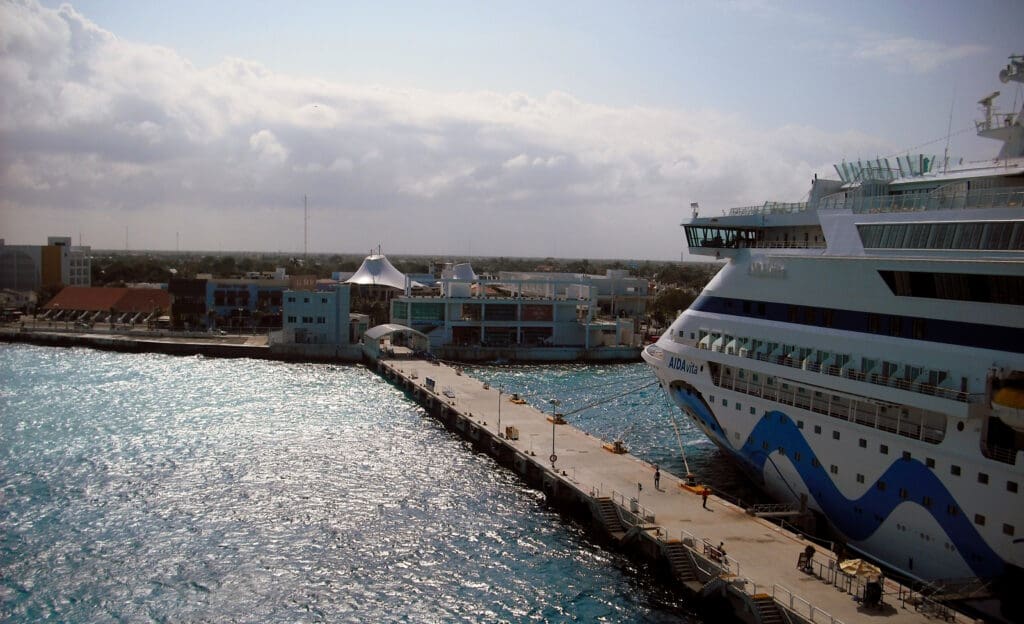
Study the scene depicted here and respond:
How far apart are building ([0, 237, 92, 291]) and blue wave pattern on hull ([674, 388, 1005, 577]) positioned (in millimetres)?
108204

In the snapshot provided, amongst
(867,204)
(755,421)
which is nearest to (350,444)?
(755,421)

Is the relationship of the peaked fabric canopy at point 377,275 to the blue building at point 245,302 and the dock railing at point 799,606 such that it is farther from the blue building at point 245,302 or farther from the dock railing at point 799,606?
the dock railing at point 799,606

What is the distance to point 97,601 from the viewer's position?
2306 cm

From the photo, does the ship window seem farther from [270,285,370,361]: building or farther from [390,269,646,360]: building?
[270,285,370,361]: building

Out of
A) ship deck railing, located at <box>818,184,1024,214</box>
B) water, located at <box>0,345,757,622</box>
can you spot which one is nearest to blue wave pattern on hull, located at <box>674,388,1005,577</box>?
water, located at <box>0,345,757,622</box>

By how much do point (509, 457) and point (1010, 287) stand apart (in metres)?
22.7

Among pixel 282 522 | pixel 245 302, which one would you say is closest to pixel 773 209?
pixel 282 522

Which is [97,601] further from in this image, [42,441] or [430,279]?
[430,279]

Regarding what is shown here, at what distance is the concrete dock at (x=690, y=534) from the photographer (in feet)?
69.1

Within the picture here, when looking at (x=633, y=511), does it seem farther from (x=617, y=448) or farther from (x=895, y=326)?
(x=895, y=326)

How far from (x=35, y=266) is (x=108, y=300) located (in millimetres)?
29374

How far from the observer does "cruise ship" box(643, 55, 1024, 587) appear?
2130cm

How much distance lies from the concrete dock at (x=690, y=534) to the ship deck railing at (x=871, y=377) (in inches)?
202

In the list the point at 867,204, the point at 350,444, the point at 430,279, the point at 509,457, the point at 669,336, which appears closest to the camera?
the point at 867,204
